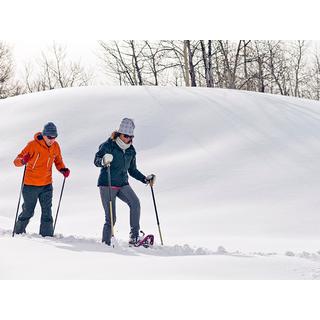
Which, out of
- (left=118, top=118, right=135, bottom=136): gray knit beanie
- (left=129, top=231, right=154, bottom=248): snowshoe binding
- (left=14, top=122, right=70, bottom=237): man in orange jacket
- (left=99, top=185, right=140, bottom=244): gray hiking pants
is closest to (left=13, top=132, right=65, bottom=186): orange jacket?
(left=14, top=122, right=70, bottom=237): man in orange jacket

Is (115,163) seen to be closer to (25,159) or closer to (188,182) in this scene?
(25,159)

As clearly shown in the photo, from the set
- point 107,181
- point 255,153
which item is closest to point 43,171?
point 107,181

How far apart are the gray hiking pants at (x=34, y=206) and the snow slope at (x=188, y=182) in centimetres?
26

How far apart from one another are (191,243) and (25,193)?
2.51 m

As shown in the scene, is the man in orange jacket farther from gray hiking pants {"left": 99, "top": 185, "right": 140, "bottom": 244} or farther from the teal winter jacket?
gray hiking pants {"left": 99, "top": 185, "right": 140, "bottom": 244}

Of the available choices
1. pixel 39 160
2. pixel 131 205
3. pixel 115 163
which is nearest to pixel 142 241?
pixel 131 205

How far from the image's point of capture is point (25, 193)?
333 inches

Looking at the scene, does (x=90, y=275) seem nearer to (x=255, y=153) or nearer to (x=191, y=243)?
(x=191, y=243)

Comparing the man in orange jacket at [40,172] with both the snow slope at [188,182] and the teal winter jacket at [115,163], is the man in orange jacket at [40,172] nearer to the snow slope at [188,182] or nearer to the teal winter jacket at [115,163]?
the snow slope at [188,182]

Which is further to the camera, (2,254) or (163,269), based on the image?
(2,254)

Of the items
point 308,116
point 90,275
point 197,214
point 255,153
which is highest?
point 308,116

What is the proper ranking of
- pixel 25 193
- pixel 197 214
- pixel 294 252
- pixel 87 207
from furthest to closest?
Result: 1. pixel 87 207
2. pixel 197 214
3. pixel 25 193
4. pixel 294 252

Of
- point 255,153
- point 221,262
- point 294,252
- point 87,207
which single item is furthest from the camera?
point 255,153

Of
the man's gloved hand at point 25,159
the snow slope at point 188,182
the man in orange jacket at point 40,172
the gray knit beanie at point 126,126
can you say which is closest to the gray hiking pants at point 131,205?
the snow slope at point 188,182
